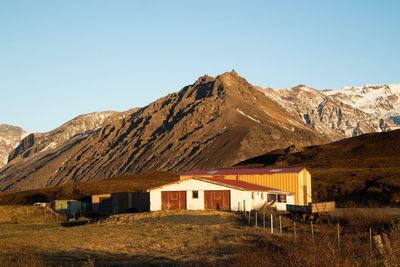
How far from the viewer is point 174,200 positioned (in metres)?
63.4

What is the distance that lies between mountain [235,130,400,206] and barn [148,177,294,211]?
12427 mm

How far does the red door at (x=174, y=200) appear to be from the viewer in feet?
208

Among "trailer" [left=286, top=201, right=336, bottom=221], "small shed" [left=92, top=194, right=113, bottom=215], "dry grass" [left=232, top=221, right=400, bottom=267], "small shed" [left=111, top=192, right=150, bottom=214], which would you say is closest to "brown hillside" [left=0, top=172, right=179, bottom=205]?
"small shed" [left=92, top=194, right=113, bottom=215]

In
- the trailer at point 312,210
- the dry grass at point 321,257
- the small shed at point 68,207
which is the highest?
the dry grass at point 321,257

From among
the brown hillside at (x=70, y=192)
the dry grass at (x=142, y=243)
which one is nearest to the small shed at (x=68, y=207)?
the brown hillside at (x=70, y=192)

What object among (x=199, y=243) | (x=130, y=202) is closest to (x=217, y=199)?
(x=130, y=202)

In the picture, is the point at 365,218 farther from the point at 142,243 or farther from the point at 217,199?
the point at 217,199

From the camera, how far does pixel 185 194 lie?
63.2 m

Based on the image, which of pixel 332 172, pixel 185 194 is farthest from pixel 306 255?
pixel 332 172

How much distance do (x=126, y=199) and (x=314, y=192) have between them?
2657 centimetres

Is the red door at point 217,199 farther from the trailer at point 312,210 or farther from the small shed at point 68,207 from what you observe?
the small shed at point 68,207

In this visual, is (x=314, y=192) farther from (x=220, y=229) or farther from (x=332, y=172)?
(x=220, y=229)

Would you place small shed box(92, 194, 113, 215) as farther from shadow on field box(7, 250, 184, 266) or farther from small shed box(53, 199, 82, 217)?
shadow on field box(7, 250, 184, 266)

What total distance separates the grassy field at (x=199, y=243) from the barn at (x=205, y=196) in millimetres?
7086
